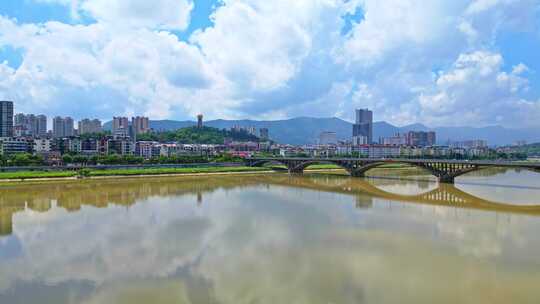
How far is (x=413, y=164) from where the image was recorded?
35.1 m

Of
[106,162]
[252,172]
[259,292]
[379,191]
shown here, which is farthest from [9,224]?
[252,172]

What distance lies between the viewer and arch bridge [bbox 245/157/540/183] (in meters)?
28.4

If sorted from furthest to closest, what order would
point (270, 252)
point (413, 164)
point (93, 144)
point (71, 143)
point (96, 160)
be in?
point (93, 144), point (71, 143), point (96, 160), point (413, 164), point (270, 252)

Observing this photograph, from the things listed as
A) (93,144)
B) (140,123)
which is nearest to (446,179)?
(93,144)

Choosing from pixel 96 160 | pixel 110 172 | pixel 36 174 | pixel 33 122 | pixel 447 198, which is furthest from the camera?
pixel 33 122

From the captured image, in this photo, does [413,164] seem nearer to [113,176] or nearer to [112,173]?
[113,176]

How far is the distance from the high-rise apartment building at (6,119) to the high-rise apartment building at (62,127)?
24.1 m

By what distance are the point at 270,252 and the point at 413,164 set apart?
1071 inches

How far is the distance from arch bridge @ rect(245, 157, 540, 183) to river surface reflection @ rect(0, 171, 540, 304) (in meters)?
6.93

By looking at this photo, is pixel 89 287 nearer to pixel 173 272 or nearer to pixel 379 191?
pixel 173 272

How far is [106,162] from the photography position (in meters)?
45.1

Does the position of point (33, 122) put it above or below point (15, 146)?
above

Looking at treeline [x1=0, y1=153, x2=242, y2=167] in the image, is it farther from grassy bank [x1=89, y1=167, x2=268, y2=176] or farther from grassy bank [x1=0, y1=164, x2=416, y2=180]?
grassy bank [x1=89, y1=167, x2=268, y2=176]

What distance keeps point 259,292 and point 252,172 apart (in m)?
40.5
